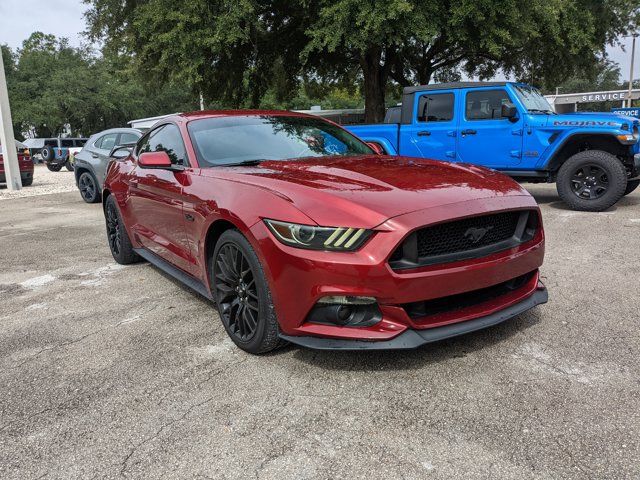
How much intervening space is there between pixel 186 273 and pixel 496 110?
617 cm

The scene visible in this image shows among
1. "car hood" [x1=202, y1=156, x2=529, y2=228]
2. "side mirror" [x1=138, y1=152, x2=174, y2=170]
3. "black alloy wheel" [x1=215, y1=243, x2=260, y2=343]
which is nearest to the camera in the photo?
"car hood" [x1=202, y1=156, x2=529, y2=228]

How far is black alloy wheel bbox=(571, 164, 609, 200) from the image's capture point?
772 cm

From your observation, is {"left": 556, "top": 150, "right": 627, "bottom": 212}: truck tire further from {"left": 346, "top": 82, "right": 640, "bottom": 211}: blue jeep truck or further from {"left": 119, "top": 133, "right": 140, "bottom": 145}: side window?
{"left": 119, "top": 133, "right": 140, "bottom": 145}: side window

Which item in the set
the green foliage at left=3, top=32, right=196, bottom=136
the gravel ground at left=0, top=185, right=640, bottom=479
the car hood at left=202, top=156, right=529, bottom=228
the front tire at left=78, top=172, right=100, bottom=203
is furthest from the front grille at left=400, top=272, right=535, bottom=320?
the green foliage at left=3, top=32, right=196, bottom=136

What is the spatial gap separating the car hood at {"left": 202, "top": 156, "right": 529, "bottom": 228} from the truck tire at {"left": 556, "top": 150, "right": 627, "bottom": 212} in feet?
15.5

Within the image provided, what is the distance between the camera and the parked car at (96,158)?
10672 millimetres

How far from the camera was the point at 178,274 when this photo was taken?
4141 millimetres

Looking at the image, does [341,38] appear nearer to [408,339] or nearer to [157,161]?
[157,161]

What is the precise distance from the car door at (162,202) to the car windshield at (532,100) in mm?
5926

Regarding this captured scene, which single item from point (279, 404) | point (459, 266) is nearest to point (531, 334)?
point (459, 266)

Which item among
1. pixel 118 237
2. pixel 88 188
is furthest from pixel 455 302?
pixel 88 188

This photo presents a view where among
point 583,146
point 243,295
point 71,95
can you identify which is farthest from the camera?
point 71,95

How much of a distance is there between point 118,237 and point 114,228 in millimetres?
207

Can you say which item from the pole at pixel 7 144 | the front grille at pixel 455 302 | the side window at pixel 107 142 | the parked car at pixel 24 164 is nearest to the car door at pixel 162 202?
the front grille at pixel 455 302
